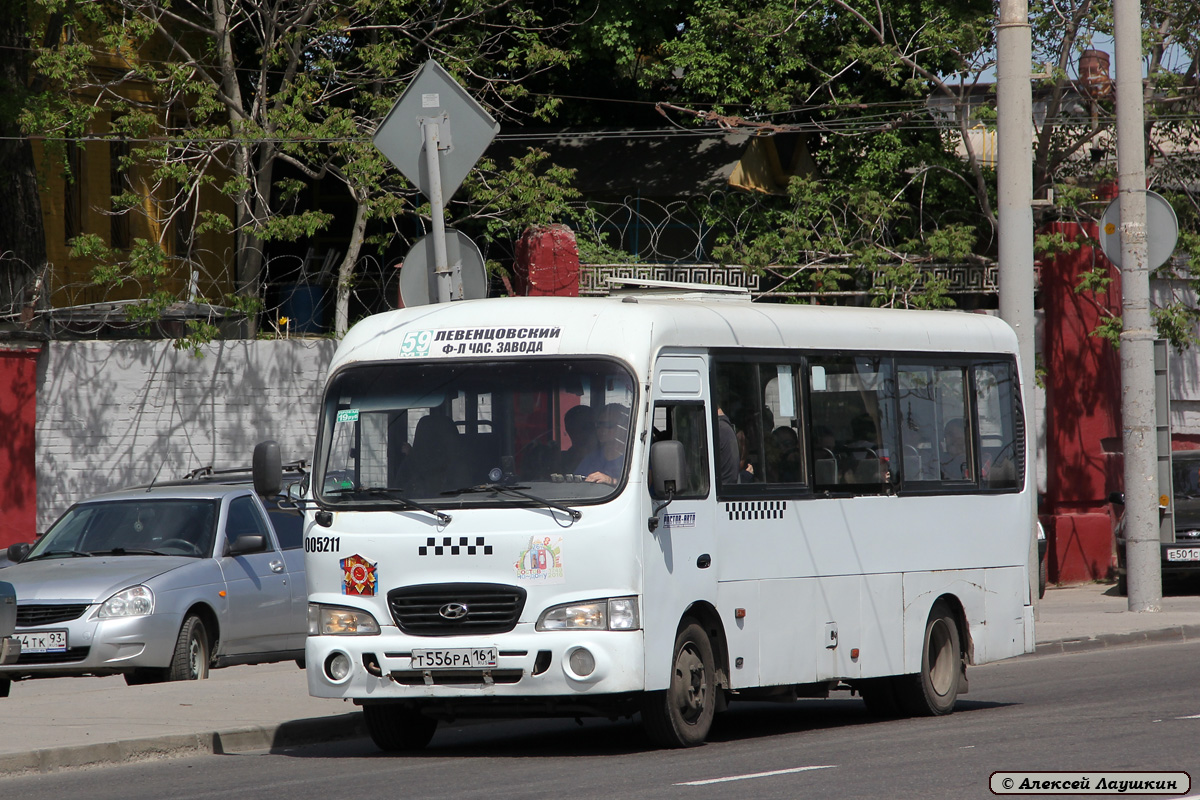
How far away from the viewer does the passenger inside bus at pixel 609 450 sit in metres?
9.15

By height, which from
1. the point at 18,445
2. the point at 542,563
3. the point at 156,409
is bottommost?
the point at 542,563

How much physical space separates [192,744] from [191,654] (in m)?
3.65

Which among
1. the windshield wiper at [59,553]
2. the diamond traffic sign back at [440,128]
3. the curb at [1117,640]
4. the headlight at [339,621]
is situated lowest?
the curb at [1117,640]

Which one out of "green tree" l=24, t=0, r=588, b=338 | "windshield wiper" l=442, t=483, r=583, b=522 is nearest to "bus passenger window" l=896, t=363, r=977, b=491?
"windshield wiper" l=442, t=483, r=583, b=522

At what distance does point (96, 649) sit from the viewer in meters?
13.0

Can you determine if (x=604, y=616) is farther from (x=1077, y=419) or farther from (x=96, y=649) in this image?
(x=1077, y=419)

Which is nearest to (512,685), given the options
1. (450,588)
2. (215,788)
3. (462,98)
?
(450,588)

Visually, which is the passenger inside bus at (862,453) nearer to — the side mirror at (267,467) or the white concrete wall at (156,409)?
the side mirror at (267,467)

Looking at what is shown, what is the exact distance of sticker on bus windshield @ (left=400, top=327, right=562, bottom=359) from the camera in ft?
31.4

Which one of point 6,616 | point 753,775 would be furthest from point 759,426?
point 6,616

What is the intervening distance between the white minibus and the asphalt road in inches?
15.1

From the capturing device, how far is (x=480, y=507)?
920cm

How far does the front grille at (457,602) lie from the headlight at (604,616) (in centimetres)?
25

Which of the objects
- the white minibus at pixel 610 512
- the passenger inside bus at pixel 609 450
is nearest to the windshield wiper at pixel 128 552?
the white minibus at pixel 610 512
